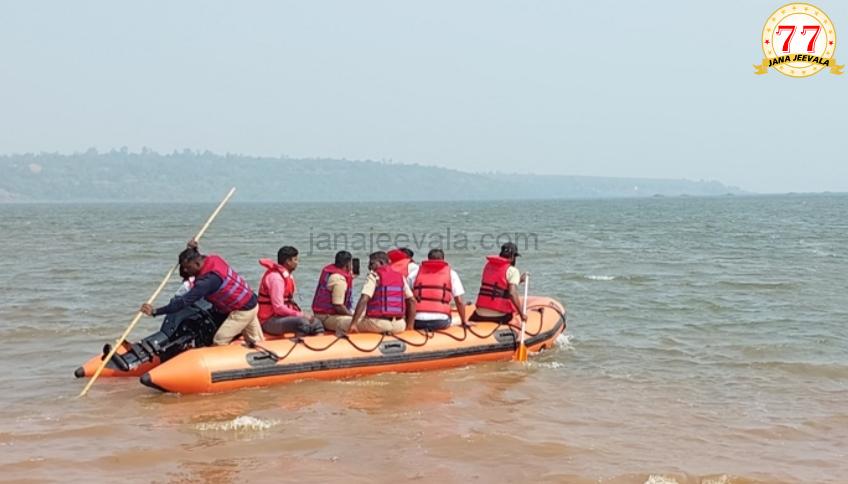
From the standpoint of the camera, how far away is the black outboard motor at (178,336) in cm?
833

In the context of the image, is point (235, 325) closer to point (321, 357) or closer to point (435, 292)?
point (321, 357)

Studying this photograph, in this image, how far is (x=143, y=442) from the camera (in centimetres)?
650

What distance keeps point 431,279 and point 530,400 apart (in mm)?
1985

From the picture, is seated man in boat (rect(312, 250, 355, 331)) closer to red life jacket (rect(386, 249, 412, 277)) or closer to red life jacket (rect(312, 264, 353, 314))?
red life jacket (rect(312, 264, 353, 314))

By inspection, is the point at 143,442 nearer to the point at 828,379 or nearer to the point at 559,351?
the point at 559,351

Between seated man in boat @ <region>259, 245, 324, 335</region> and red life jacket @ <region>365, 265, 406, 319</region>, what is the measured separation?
0.64 meters

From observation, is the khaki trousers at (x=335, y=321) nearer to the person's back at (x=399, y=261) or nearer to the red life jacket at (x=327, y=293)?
the red life jacket at (x=327, y=293)

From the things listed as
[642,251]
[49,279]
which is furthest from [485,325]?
[642,251]

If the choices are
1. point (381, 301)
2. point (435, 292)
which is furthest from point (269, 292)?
point (435, 292)

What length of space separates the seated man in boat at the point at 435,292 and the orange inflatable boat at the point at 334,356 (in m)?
0.20

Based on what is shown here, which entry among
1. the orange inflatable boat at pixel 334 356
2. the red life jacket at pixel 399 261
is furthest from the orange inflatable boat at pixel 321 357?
the red life jacket at pixel 399 261

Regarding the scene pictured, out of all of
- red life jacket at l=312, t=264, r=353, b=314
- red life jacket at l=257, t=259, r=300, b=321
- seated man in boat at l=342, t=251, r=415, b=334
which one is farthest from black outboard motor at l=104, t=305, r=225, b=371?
seated man in boat at l=342, t=251, r=415, b=334

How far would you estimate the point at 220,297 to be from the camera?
8.14 meters

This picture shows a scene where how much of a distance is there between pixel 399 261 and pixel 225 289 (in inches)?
78.1
